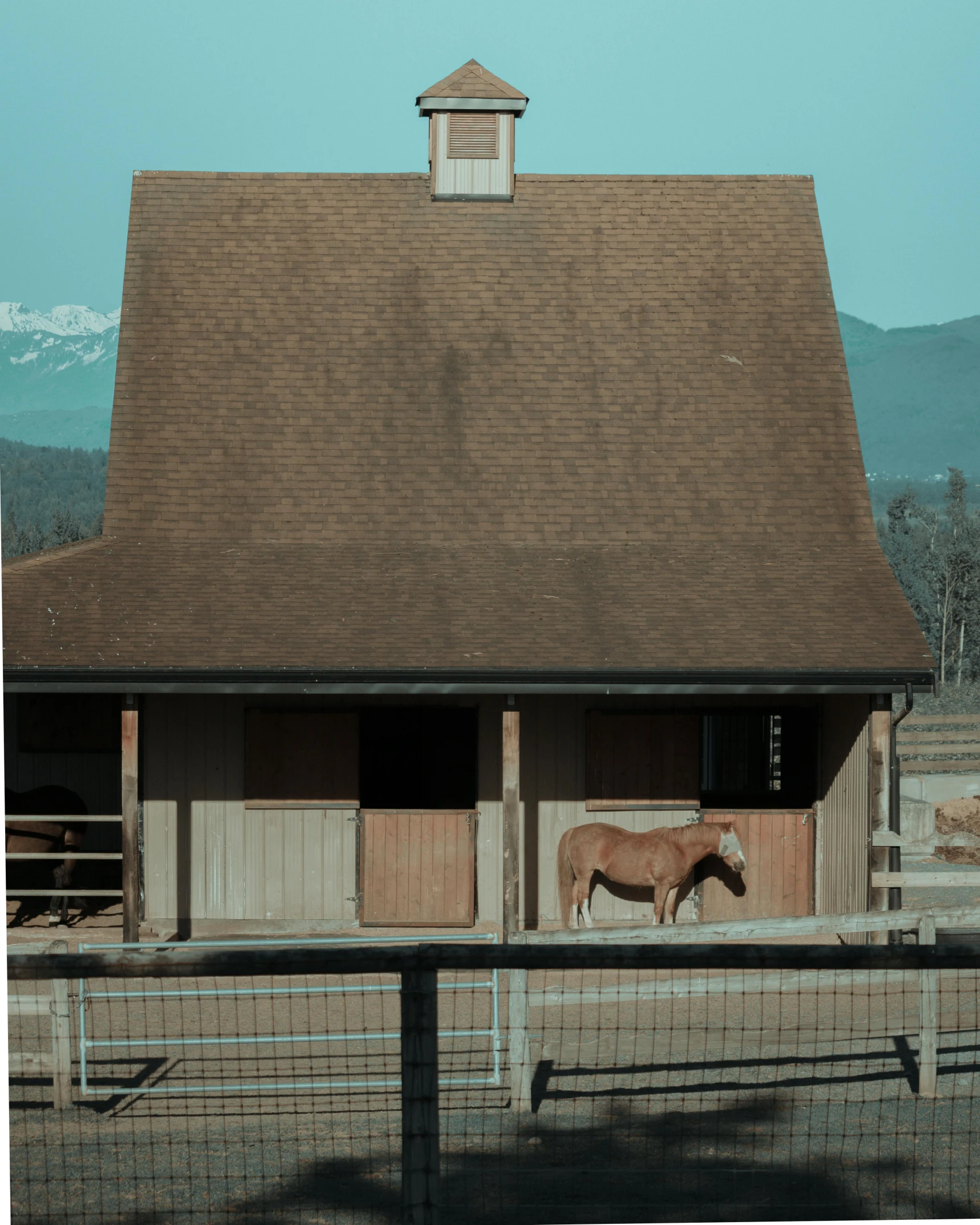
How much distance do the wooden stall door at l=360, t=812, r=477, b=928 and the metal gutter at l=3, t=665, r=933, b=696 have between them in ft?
6.50

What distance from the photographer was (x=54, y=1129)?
7727 mm

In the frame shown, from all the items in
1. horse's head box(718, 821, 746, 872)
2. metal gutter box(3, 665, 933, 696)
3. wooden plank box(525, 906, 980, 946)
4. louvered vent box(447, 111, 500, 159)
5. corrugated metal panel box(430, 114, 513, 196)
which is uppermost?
louvered vent box(447, 111, 500, 159)

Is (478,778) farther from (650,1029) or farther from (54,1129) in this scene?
(54,1129)

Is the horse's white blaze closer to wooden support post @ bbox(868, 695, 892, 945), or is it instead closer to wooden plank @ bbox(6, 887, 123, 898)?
wooden support post @ bbox(868, 695, 892, 945)

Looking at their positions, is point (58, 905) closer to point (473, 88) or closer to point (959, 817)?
point (473, 88)

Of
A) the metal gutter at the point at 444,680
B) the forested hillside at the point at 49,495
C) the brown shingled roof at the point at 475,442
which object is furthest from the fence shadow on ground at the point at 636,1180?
the forested hillside at the point at 49,495

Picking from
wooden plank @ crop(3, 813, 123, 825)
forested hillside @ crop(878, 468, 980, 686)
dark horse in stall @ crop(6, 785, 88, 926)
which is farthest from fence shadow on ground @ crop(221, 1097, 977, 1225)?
forested hillside @ crop(878, 468, 980, 686)

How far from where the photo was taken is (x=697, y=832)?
43.5 ft

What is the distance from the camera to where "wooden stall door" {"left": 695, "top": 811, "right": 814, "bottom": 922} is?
1407cm

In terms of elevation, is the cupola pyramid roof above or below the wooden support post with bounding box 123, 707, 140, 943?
above

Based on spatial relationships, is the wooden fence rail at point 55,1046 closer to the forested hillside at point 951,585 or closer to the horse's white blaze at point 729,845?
the horse's white blaze at point 729,845

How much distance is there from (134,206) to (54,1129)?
12252mm

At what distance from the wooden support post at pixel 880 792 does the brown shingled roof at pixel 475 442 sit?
715 millimetres

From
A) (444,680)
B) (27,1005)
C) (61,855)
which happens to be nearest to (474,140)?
(444,680)
